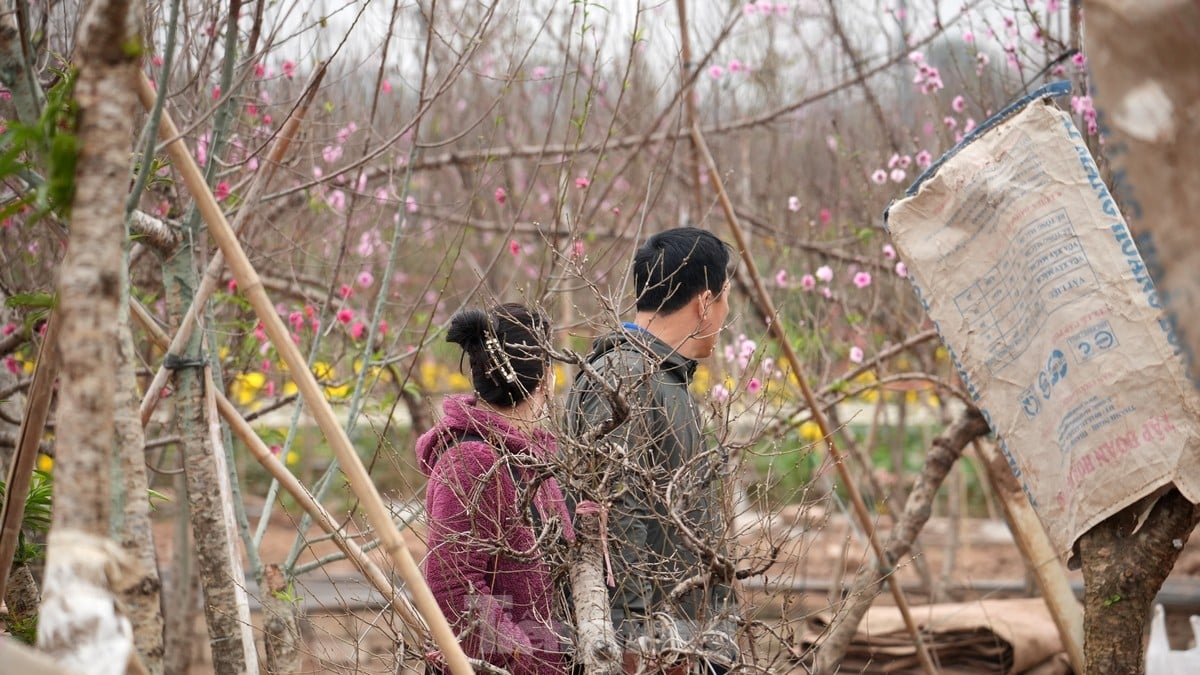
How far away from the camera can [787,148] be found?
6926 millimetres

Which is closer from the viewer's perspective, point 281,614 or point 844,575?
point 281,614

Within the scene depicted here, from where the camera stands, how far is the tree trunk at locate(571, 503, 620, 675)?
6.23 ft

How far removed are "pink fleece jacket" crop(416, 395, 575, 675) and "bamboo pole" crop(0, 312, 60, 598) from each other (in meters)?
0.72

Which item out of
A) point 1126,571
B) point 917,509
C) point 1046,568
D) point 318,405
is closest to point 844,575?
point 917,509

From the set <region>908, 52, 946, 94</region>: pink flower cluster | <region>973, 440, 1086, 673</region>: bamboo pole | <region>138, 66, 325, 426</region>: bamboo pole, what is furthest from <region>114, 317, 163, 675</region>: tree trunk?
<region>908, 52, 946, 94</region>: pink flower cluster

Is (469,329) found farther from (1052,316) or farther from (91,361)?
(1052,316)

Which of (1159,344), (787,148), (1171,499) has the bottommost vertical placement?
(1171,499)

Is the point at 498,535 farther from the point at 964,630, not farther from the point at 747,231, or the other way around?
the point at 747,231

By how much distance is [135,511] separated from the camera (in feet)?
5.55

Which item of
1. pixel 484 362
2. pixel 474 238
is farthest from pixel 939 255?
pixel 474 238

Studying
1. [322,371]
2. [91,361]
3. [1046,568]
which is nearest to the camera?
[91,361]

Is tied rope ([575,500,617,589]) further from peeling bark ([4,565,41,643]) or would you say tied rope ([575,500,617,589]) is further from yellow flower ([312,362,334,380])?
yellow flower ([312,362,334,380])

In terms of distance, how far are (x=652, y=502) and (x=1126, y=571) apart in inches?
49.5

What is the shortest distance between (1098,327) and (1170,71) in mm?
1267
